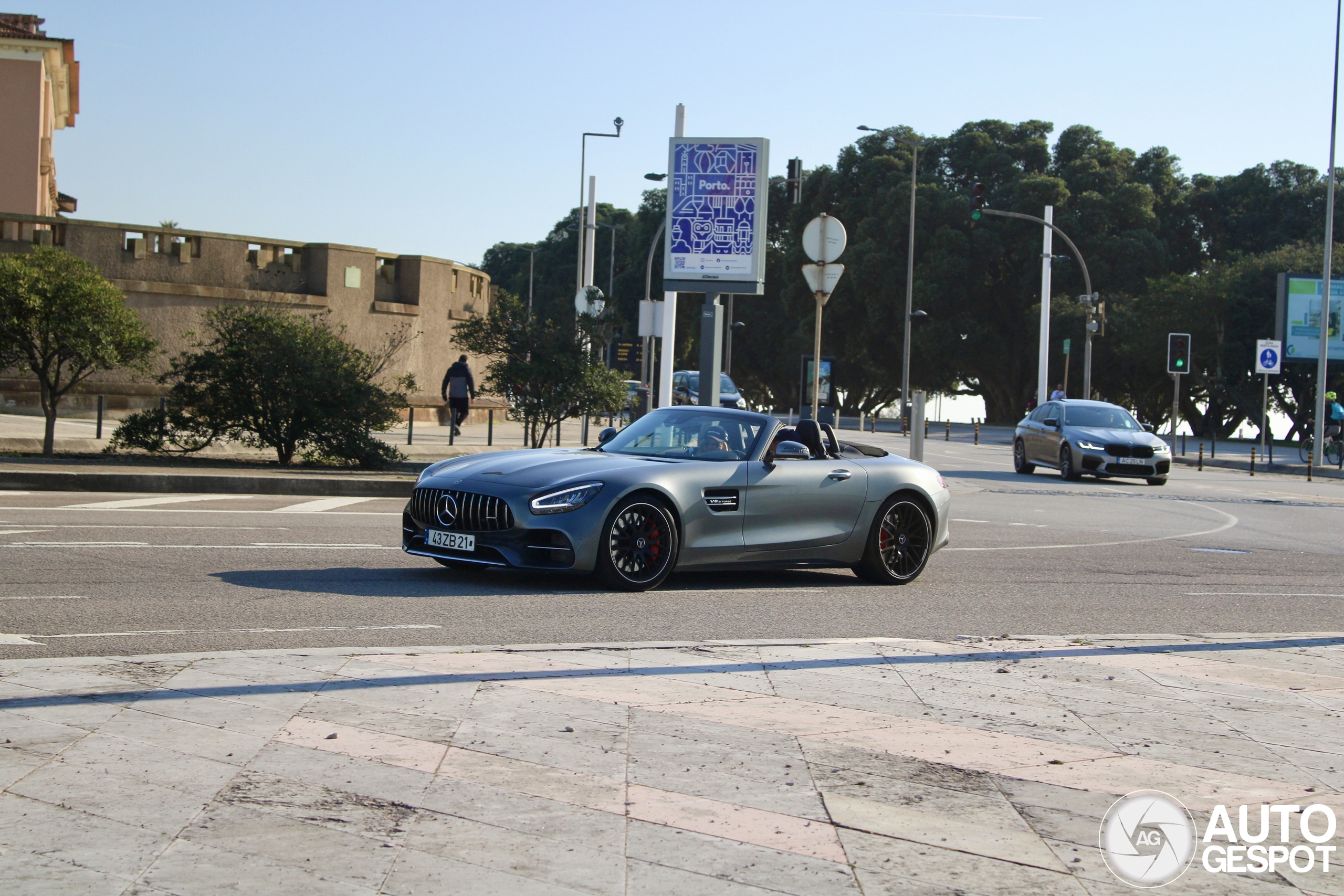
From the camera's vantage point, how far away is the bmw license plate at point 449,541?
30.5 feet

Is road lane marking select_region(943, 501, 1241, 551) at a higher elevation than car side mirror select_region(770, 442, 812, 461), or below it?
below

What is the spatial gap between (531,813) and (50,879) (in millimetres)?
1348

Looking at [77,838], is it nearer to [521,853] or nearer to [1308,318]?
[521,853]

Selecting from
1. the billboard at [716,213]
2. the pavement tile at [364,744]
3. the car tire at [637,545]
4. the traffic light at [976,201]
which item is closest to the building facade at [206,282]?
the billboard at [716,213]

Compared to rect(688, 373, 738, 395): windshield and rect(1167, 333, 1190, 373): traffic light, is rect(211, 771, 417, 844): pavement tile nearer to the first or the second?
rect(1167, 333, 1190, 373): traffic light

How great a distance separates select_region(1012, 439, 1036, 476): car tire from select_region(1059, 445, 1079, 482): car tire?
5.12 feet

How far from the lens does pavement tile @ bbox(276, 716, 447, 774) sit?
15.5 ft

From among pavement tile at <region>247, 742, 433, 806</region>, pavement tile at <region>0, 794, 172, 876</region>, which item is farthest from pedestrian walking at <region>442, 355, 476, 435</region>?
pavement tile at <region>0, 794, 172, 876</region>

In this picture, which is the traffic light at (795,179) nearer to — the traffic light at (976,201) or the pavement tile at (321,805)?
the traffic light at (976,201)

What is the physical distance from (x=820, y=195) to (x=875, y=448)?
59665mm

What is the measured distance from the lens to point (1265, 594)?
1102 cm

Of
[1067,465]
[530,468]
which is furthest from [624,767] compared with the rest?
[1067,465]

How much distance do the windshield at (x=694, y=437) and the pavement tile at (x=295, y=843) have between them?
20.4ft

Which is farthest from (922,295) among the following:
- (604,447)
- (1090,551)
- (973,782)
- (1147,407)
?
(973,782)
